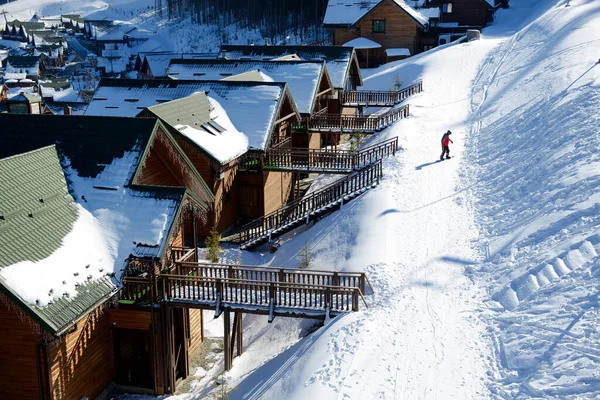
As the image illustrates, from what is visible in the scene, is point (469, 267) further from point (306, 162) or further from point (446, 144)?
point (306, 162)

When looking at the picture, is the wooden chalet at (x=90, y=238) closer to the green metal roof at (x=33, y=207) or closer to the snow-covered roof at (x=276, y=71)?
the green metal roof at (x=33, y=207)

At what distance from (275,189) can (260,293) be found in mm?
13459

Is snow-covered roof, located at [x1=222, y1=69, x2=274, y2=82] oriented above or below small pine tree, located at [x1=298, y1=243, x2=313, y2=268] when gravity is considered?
above

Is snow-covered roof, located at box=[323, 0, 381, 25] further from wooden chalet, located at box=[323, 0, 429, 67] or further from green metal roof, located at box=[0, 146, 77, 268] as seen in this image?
green metal roof, located at box=[0, 146, 77, 268]

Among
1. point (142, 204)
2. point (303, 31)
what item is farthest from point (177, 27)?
point (142, 204)

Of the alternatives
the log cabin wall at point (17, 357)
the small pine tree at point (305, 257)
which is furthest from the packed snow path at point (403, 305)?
the log cabin wall at point (17, 357)

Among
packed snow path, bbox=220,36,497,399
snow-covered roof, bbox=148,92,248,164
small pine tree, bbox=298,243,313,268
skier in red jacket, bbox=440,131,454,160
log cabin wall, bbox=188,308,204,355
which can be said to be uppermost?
snow-covered roof, bbox=148,92,248,164

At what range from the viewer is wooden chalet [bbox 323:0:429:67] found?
198ft

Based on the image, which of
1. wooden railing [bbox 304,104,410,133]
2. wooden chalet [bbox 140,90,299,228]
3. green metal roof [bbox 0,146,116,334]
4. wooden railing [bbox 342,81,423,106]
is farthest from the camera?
wooden railing [bbox 342,81,423,106]

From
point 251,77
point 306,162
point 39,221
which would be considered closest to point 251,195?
point 306,162

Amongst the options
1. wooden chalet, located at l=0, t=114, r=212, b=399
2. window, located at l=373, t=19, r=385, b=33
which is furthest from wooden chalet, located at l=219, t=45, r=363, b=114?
wooden chalet, located at l=0, t=114, r=212, b=399

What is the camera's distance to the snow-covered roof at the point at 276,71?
35.8 metres

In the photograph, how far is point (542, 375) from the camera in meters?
13.0

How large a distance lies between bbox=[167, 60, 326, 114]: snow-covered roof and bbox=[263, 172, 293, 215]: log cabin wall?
4757 millimetres
